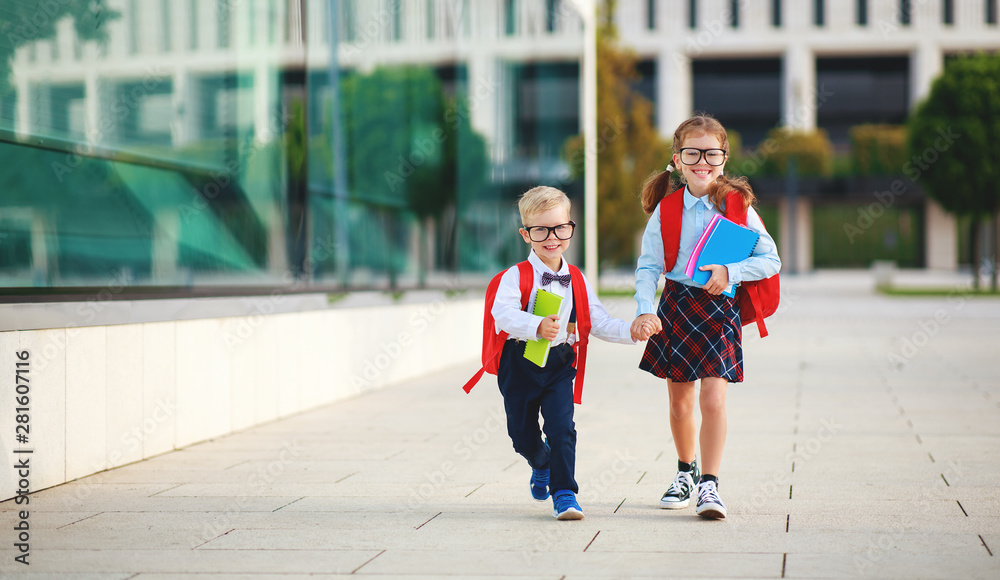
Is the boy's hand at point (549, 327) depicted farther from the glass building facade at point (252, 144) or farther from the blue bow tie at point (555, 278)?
the glass building facade at point (252, 144)

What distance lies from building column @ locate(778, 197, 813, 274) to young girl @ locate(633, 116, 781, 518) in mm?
53684

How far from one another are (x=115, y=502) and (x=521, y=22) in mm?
13502

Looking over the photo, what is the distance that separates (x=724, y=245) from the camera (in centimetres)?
457

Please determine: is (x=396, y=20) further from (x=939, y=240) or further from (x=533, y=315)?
(x=939, y=240)

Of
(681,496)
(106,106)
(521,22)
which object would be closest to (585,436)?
(681,496)

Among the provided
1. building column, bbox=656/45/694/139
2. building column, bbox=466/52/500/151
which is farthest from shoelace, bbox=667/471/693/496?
building column, bbox=656/45/694/139

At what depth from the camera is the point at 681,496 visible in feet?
15.9

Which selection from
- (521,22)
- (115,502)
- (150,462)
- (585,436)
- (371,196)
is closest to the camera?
(115,502)

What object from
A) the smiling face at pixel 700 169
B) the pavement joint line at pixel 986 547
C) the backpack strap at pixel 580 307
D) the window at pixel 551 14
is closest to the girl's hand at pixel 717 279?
the smiling face at pixel 700 169

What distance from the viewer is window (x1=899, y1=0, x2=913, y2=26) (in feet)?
176

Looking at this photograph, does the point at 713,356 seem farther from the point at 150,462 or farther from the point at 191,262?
the point at 191,262

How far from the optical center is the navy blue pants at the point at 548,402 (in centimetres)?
462

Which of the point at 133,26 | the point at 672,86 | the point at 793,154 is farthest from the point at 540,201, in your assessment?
A: the point at 672,86

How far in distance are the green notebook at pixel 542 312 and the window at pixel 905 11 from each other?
54.2 meters
